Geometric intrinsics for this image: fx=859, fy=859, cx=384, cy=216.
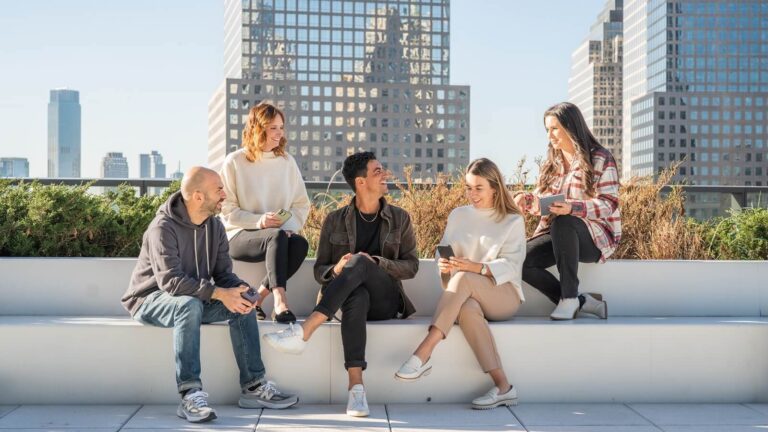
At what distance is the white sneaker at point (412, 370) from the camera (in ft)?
11.7

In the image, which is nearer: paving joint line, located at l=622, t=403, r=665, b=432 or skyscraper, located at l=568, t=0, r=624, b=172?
paving joint line, located at l=622, t=403, r=665, b=432

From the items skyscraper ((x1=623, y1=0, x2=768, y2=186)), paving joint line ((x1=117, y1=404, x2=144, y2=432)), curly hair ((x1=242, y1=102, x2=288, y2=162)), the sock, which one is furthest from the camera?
skyscraper ((x1=623, y1=0, x2=768, y2=186))

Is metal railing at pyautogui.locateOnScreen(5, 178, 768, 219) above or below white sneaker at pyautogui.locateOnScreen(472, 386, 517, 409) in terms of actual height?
above

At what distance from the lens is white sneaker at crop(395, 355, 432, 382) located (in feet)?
11.7

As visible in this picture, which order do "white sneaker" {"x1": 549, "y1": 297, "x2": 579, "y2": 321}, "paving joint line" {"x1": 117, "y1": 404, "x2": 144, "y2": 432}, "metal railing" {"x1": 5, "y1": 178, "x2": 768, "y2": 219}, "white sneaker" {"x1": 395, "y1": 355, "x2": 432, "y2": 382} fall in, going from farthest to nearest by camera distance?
"metal railing" {"x1": 5, "y1": 178, "x2": 768, "y2": 219}, "white sneaker" {"x1": 549, "y1": 297, "x2": 579, "y2": 321}, "white sneaker" {"x1": 395, "y1": 355, "x2": 432, "y2": 382}, "paving joint line" {"x1": 117, "y1": 404, "x2": 144, "y2": 432}

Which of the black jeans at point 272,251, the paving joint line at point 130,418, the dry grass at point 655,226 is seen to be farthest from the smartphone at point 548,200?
the paving joint line at point 130,418

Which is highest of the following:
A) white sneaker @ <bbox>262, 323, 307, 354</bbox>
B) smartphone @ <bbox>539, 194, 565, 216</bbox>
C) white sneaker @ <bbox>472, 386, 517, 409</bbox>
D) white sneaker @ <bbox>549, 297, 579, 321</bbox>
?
smartphone @ <bbox>539, 194, 565, 216</bbox>

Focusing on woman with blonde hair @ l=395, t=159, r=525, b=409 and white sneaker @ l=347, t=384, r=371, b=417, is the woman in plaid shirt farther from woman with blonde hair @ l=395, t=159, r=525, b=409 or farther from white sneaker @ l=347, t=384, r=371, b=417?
white sneaker @ l=347, t=384, r=371, b=417

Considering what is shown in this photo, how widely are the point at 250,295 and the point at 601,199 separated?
5.79 ft

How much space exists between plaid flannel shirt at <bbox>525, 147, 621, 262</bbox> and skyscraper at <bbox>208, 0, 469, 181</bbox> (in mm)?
108196

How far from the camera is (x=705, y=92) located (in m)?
125

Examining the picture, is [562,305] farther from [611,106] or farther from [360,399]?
[611,106]

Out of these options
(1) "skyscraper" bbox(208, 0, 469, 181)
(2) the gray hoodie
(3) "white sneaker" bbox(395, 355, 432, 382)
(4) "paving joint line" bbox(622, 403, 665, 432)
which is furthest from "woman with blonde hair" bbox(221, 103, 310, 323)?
(1) "skyscraper" bbox(208, 0, 469, 181)

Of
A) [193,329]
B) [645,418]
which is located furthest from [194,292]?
[645,418]
